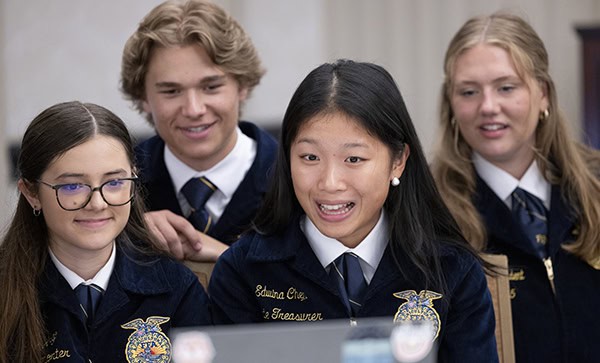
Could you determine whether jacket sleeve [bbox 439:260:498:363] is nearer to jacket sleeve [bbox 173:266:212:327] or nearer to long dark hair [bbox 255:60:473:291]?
long dark hair [bbox 255:60:473:291]

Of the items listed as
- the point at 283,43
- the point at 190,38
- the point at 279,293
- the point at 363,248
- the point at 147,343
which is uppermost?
the point at 283,43

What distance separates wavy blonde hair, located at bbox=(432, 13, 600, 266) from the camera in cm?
315

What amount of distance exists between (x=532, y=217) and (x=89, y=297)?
1326mm

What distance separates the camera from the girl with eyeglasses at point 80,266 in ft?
8.42

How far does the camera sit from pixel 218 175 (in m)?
3.30

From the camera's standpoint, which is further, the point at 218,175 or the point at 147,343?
the point at 218,175

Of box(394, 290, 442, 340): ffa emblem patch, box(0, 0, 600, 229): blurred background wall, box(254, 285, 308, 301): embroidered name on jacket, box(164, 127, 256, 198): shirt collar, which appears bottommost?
box(394, 290, 442, 340): ffa emblem patch

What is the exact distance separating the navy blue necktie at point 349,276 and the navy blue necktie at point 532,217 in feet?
2.27

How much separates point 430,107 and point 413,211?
3.94 m

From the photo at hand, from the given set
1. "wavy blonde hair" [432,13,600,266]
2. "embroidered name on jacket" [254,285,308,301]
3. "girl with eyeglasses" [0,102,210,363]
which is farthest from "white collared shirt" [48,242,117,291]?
"wavy blonde hair" [432,13,600,266]

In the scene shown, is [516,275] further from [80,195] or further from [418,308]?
[80,195]

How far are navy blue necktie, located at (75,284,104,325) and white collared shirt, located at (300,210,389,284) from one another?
0.53 meters

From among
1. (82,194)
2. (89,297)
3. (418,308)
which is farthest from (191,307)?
(418,308)

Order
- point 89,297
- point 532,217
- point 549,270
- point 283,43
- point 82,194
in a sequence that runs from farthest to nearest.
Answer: point 283,43 → point 532,217 → point 549,270 → point 89,297 → point 82,194
